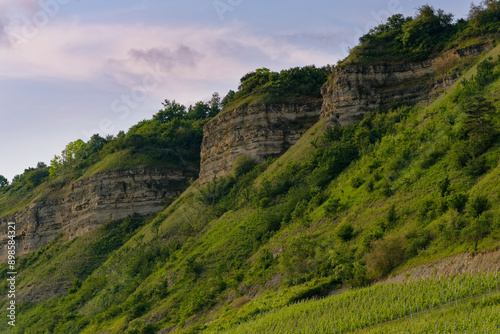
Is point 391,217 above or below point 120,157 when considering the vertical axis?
below

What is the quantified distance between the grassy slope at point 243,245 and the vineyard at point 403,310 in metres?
2.92

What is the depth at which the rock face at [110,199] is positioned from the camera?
3413 inches

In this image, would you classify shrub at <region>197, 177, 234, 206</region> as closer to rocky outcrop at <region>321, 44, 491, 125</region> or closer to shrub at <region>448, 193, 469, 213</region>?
rocky outcrop at <region>321, 44, 491, 125</region>

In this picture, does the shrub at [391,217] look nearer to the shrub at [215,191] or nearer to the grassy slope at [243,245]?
the grassy slope at [243,245]

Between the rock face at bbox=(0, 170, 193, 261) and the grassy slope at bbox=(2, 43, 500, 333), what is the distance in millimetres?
9019

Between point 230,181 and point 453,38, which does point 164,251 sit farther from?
point 453,38

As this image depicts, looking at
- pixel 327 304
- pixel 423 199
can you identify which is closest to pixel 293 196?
pixel 423 199

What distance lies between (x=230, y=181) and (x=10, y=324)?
1253 inches

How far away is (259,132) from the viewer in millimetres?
76562

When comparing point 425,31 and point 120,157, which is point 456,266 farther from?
point 120,157

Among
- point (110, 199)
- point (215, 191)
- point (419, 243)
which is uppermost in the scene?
point (110, 199)

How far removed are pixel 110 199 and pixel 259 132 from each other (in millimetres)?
26977

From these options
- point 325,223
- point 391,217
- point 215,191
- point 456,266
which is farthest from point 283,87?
point 456,266

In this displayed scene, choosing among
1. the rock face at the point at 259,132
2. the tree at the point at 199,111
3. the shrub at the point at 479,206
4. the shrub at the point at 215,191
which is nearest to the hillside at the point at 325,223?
the shrub at the point at 479,206
